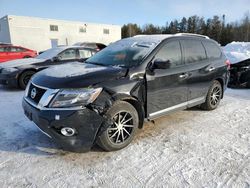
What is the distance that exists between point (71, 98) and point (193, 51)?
2.69 metres

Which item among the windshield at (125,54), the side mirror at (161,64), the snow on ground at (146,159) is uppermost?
the windshield at (125,54)

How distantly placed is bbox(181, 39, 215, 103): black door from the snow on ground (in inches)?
22.8

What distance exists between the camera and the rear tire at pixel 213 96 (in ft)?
16.6

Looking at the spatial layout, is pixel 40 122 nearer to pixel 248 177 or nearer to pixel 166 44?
pixel 166 44

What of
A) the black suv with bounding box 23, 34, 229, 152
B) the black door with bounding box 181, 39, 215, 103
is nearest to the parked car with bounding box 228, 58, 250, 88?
the black door with bounding box 181, 39, 215, 103

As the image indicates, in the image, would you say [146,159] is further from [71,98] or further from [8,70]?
[8,70]

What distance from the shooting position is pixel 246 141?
370cm

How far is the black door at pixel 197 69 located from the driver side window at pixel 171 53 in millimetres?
164

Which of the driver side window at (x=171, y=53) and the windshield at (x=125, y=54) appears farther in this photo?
the driver side window at (x=171, y=53)

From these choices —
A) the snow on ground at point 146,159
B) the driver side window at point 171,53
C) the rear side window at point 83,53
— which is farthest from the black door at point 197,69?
the rear side window at point 83,53

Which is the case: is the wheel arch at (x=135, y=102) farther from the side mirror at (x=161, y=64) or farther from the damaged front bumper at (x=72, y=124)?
the side mirror at (x=161, y=64)

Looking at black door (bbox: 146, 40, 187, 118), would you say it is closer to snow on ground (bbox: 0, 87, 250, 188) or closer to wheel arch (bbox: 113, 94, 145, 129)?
wheel arch (bbox: 113, 94, 145, 129)

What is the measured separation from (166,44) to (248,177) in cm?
233

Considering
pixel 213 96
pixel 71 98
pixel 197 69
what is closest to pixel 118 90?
pixel 71 98
